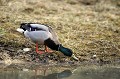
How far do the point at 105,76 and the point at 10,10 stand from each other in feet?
13.1

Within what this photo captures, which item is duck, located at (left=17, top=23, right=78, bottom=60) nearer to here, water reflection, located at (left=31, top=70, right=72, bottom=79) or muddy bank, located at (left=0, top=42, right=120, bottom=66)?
muddy bank, located at (left=0, top=42, right=120, bottom=66)

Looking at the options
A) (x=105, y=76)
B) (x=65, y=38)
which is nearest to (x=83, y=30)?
(x=65, y=38)

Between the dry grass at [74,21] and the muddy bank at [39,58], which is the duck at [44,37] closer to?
the muddy bank at [39,58]

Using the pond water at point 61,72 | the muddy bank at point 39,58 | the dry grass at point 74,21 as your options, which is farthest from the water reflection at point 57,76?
the dry grass at point 74,21

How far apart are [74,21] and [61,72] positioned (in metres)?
3.21

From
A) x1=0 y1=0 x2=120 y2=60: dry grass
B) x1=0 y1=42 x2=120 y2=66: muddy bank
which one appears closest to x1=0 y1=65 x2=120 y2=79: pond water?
x1=0 y1=42 x2=120 y2=66: muddy bank

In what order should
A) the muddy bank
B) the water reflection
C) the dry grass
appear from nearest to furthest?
the water reflection < the muddy bank < the dry grass

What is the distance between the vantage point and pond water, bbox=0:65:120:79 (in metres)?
8.71

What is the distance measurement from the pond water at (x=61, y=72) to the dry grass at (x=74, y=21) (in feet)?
2.27

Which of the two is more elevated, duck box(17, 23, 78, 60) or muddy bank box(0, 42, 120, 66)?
duck box(17, 23, 78, 60)

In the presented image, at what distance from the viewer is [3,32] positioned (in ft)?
34.1

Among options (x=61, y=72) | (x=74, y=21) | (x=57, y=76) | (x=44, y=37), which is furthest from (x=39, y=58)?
(x=74, y=21)

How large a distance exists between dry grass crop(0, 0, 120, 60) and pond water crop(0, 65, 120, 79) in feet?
2.27

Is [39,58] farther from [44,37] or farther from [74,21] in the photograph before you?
[74,21]
